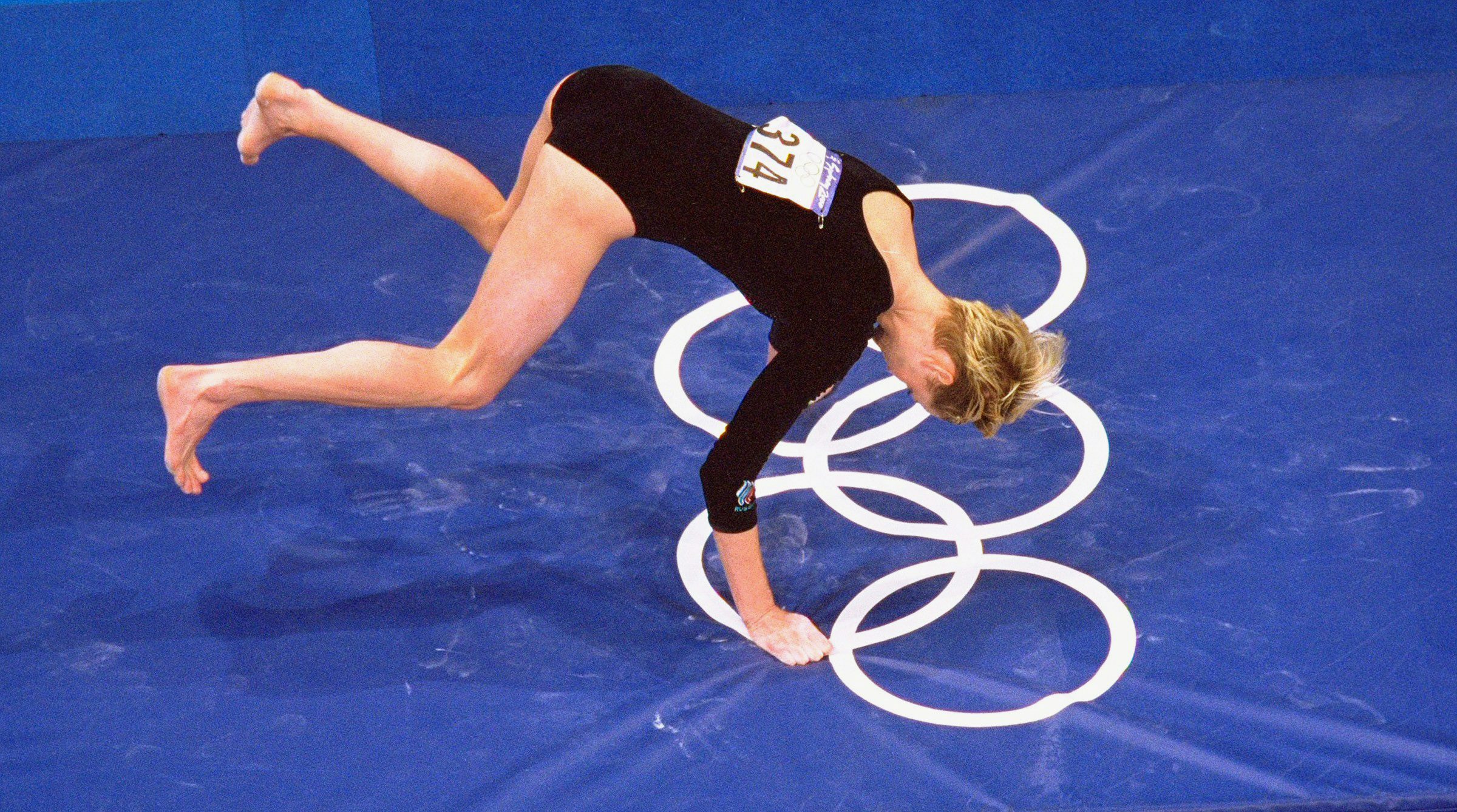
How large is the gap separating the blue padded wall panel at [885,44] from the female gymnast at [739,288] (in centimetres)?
203

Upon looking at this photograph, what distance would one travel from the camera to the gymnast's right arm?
3.23 metres

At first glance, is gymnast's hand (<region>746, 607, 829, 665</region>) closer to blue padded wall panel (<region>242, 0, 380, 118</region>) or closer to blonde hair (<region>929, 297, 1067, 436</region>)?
blonde hair (<region>929, 297, 1067, 436</region>)

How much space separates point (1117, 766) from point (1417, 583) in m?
0.99

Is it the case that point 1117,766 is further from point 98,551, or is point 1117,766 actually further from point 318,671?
point 98,551

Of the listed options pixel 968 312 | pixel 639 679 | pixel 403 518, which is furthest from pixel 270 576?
pixel 968 312

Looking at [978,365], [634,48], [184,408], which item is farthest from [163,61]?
[978,365]

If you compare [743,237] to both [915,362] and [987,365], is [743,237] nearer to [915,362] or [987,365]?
[915,362]

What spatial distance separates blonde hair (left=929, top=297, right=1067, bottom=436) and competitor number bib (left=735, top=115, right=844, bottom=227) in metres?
0.38

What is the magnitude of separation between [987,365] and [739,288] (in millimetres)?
600

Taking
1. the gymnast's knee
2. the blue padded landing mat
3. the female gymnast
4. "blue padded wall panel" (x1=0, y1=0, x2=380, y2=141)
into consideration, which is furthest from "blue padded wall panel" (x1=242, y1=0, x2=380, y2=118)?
the gymnast's knee

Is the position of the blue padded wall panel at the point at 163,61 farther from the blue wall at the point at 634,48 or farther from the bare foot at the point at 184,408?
the bare foot at the point at 184,408

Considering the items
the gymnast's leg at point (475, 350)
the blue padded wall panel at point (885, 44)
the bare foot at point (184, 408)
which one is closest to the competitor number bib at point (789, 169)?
the gymnast's leg at point (475, 350)

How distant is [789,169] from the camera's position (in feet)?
10.8

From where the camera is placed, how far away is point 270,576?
149 inches
